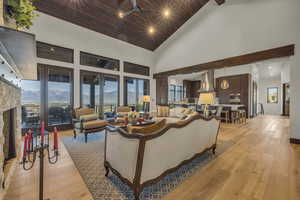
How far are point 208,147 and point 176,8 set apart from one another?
18.6 ft

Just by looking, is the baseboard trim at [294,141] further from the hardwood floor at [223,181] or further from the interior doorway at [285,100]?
the interior doorway at [285,100]

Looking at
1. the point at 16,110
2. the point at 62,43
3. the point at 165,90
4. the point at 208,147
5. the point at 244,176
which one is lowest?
the point at 244,176

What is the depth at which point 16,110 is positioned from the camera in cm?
284

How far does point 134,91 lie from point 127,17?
11.4 feet

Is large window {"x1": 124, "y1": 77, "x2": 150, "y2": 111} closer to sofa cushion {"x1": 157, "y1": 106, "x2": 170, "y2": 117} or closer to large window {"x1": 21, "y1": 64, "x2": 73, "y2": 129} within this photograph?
sofa cushion {"x1": 157, "y1": 106, "x2": 170, "y2": 117}

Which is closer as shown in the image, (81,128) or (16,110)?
(16,110)

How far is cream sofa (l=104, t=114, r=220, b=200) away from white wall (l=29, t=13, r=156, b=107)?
4.30 meters

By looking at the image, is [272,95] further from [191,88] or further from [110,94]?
[110,94]

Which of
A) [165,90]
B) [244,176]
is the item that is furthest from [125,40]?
[244,176]

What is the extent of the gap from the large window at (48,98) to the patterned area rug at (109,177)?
2.27 metres

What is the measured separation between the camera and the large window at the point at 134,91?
7.18 m

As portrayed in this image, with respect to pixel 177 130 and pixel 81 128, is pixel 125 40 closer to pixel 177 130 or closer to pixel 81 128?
pixel 81 128

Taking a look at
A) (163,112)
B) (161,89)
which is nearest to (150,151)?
(163,112)

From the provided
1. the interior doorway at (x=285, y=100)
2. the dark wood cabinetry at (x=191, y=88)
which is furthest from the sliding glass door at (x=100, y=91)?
the interior doorway at (x=285, y=100)
